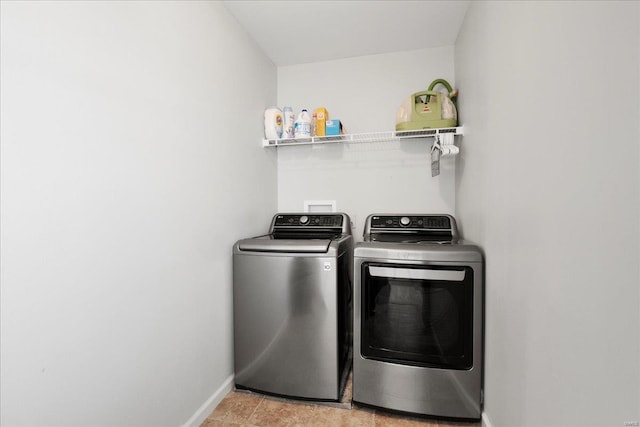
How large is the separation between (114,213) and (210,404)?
118cm

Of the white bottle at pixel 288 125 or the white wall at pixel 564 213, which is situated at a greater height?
the white bottle at pixel 288 125

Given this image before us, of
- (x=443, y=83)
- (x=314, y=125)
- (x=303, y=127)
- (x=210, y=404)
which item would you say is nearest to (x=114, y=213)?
(x=210, y=404)

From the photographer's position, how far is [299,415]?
1466mm

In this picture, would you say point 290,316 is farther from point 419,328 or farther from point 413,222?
point 413,222

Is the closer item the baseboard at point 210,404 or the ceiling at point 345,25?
the baseboard at point 210,404

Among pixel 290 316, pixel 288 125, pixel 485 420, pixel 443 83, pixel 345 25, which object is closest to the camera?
pixel 485 420

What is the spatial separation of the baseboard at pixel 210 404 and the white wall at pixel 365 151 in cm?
138

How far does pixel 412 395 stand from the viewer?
1402 mm

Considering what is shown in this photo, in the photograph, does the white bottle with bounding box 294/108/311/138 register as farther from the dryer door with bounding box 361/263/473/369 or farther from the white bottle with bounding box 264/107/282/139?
the dryer door with bounding box 361/263/473/369

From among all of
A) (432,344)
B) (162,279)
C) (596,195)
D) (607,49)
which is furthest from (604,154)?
(162,279)

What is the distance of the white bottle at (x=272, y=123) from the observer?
6.82 feet

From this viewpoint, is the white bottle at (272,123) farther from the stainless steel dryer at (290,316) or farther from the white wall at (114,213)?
the stainless steel dryer at (290,316)

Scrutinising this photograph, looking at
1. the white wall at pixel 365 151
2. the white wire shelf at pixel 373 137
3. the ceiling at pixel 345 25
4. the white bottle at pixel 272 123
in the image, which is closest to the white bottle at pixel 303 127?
the white wire shelf at pixel 373 137

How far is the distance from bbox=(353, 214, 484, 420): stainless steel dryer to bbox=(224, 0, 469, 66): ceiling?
1495 millimetres
